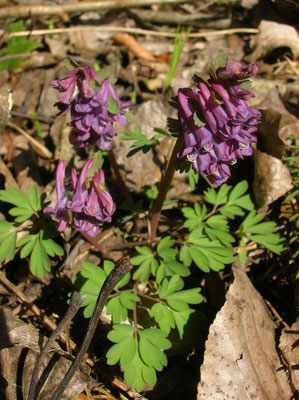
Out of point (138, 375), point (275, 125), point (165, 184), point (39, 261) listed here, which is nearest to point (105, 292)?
point (138, 375)

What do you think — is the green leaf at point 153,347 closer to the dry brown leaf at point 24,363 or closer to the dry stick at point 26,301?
the dry brown leaf at point 24,363

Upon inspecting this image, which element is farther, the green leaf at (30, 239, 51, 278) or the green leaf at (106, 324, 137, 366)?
the green leaf at (30, 239, 51, 278)

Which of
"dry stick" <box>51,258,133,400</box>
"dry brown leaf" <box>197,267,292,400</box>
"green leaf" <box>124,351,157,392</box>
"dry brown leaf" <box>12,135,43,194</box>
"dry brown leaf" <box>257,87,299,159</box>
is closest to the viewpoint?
"dry stick" <box>51,258,133,400</box>

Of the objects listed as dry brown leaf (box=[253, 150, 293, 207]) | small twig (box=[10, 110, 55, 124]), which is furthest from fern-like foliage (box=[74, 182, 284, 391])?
small twig (box=[10, 110, 55, 124])

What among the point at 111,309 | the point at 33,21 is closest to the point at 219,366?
the point at 111,309

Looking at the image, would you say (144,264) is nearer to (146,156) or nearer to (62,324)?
(62,324)

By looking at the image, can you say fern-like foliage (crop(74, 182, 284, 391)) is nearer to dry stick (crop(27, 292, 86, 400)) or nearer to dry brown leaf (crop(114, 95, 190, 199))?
dry stick (crop(27, 292, 86, 400))
